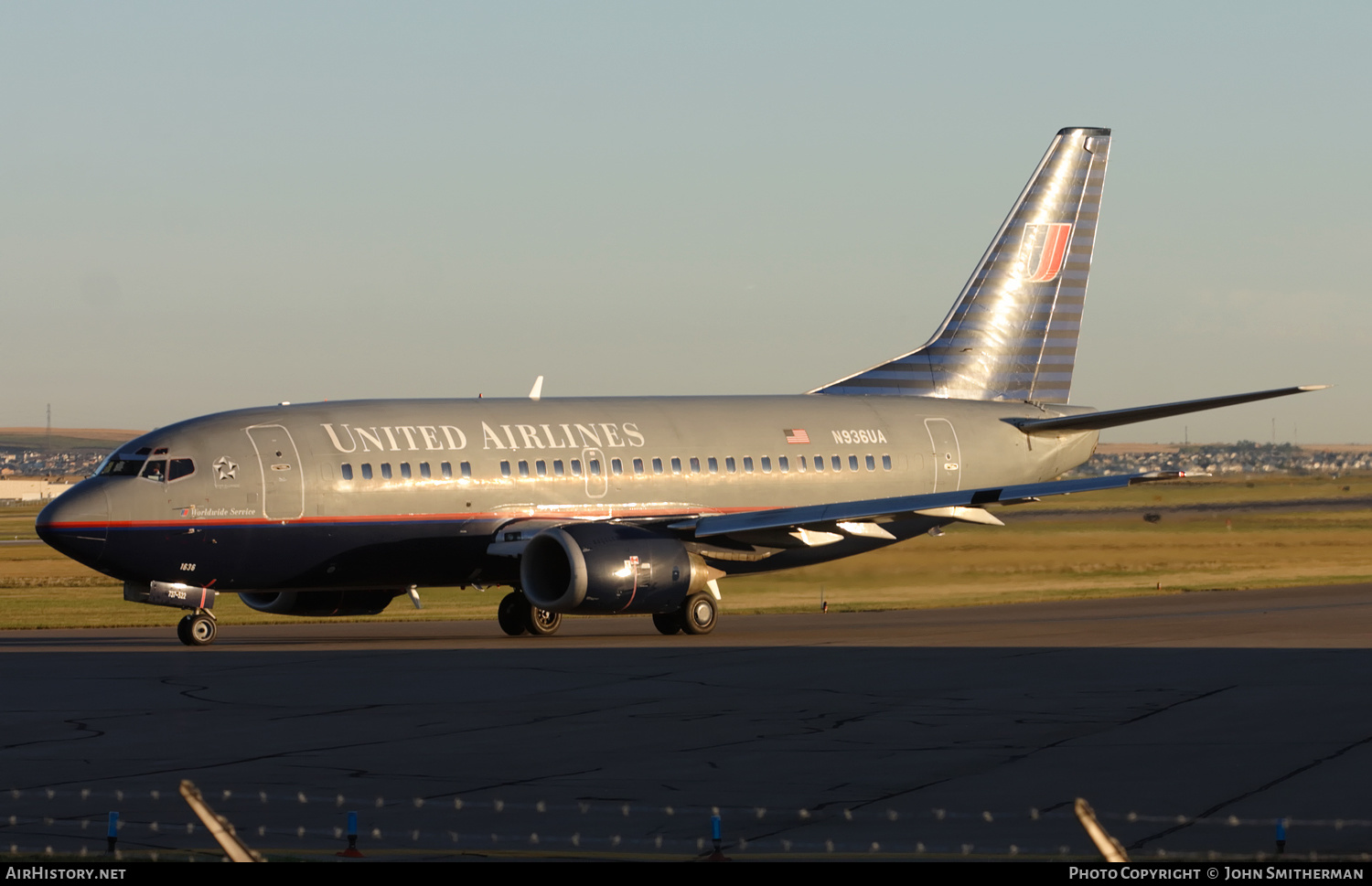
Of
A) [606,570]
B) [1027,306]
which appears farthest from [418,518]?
[1027,306]

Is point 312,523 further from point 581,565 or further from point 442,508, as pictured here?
point 581,565

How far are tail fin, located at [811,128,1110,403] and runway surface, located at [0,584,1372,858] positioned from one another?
10654 mm

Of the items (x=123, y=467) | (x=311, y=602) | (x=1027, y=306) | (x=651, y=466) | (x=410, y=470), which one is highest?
(x=1027, y=306)

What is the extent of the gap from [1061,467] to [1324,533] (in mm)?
14679

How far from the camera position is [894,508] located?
3064cm

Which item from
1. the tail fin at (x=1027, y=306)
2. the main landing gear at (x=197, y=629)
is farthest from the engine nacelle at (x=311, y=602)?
the tail fin at (x=1027, y=306)

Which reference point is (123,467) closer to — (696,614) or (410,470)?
(410,470)

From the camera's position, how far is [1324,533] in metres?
50.0

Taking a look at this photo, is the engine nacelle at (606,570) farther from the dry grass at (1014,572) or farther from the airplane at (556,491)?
the dry grass at (1014,572)

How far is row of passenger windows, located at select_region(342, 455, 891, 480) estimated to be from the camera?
102ft

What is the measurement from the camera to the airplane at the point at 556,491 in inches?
1146

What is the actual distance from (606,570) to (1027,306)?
615 inches

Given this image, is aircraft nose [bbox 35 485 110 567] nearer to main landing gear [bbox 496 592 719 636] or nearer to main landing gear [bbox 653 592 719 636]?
main landing gear [bbox 496 592 719 636]

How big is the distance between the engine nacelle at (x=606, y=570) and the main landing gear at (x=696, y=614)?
1.16 feet
